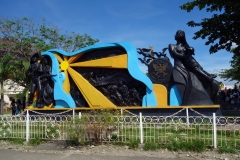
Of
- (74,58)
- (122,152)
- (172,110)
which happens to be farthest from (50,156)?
(74,58)

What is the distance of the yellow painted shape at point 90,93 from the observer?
1049 centimetres

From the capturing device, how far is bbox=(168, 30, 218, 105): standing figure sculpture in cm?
946

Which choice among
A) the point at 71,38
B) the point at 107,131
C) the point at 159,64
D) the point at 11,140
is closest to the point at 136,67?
the point at 159,64

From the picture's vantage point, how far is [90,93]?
10.8 m

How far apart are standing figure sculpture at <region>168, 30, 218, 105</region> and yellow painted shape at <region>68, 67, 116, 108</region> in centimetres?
287

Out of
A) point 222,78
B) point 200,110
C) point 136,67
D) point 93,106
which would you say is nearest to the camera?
point 200,110

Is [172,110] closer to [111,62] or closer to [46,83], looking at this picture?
[111,62]

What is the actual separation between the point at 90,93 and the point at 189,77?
414 centimetres

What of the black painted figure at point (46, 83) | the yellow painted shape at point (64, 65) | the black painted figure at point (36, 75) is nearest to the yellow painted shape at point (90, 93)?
the yellow painted shape at point (64, 65)

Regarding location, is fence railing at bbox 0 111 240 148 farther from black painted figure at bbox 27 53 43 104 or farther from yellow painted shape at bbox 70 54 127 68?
black painted figure at bbox 27 53 43 104

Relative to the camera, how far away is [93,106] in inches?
420

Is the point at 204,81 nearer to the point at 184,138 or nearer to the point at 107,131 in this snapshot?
the point at 184,138

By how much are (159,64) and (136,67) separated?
39.0 inches

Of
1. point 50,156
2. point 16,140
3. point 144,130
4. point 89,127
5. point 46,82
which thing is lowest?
point 50,156
